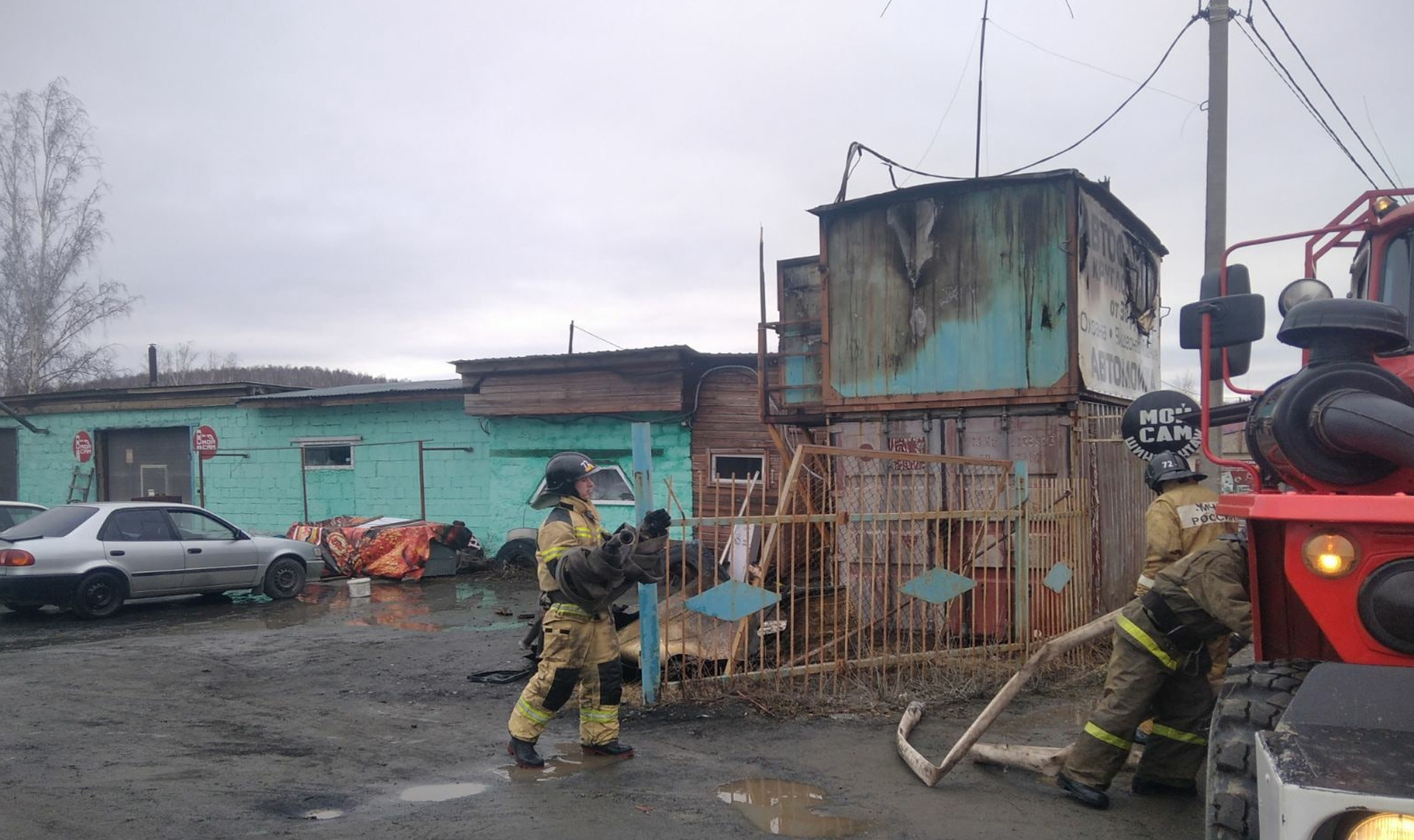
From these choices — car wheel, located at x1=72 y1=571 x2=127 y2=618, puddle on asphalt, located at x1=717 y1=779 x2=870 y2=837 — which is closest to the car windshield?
car wheel, located at x1=72 y1=571 x2=127 y2=618

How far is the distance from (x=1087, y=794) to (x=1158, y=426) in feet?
6.26

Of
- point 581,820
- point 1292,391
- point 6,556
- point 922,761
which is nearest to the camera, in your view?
point 1292,391

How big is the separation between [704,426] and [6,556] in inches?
352

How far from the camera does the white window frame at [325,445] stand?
1889 centimetres

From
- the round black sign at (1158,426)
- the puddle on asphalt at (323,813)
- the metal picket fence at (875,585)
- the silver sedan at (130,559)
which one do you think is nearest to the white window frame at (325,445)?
the silver sedan at (130,559)

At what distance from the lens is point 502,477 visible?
56.1 ft

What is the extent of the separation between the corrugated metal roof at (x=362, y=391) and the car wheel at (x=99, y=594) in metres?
6.71

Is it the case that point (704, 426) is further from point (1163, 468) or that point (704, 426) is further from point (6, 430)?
point (6, 430)

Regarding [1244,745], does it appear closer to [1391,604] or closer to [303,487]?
[1391,604]

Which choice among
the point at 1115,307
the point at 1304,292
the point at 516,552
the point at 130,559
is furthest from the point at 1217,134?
the point at 130,559

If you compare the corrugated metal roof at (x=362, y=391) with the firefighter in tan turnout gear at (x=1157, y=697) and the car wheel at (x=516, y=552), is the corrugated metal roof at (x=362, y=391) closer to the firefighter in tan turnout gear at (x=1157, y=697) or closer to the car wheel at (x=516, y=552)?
the car wheel at (x=516, y=552)

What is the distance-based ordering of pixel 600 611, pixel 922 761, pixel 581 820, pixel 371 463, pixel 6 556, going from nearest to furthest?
pixel 581 820 → pixel 922 761 → pixel 600 611 → pixel 6 556 → pixel 371 463

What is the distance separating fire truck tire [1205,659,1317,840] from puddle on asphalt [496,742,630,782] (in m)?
3.35

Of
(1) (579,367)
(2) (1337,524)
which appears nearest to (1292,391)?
(2) (1337,524)
